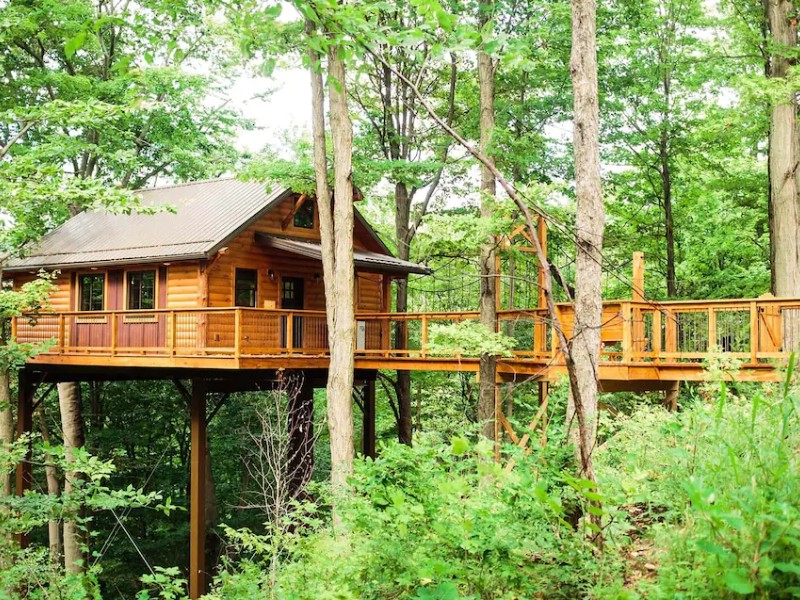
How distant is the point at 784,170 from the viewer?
12.5 metres

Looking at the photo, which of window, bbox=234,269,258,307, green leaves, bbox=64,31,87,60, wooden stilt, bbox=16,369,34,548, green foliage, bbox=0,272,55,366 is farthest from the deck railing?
green leaves, bbox=64,31,87,60

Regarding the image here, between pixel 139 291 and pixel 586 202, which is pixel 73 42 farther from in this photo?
pixel 139 291

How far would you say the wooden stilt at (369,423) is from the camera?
54.5 feet

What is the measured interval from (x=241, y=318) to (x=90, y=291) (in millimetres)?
6992

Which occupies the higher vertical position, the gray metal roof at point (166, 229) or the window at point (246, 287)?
the gray metal roof at point (166, 229)

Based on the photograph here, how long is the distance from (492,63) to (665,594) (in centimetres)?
1191

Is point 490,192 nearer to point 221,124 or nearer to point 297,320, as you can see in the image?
point 297,320

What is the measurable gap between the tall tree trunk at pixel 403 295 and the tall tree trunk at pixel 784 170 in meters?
8.41

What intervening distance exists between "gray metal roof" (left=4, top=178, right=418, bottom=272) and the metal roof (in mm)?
664

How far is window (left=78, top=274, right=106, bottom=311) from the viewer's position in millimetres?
17516

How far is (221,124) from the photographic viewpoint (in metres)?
19.4

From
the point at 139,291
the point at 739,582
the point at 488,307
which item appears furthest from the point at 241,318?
the point at 739,582

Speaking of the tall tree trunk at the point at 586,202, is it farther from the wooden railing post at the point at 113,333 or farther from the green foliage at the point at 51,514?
the wooden railing post at the point at 113,333

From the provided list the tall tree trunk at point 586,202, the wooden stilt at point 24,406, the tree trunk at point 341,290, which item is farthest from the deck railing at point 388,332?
the tall tree trunk at point 586,202
